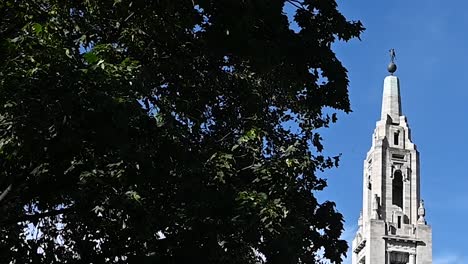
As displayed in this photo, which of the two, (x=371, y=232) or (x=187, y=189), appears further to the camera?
(x=371, y=232)

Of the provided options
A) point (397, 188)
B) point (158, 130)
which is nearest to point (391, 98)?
point (397, 188)

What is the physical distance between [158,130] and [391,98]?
62841 millimetres

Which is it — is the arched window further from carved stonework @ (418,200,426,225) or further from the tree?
the tree

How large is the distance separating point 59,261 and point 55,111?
514 centimetres

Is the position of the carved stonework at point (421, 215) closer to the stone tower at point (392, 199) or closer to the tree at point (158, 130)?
the stone tower at point (392, 199)

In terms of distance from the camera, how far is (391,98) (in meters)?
74.1

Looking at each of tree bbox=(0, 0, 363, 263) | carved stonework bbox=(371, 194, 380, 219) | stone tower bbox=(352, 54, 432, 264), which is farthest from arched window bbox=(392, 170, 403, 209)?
tree bbox=(0, 0, 363, 263)

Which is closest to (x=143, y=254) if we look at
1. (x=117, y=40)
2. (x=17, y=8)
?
(x=117, y=40)

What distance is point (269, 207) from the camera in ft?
49.5

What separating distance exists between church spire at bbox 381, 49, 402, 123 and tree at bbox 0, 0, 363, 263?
56451 millimetres

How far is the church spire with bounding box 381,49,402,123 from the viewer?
241 ft

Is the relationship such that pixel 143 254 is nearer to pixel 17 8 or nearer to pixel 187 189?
pixel 187 189

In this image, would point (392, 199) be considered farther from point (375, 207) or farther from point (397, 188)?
point (375, 207)

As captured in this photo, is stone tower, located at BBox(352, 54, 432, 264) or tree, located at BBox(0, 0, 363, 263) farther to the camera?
stone tower, located at BBox(352, 54, 432, 264)
